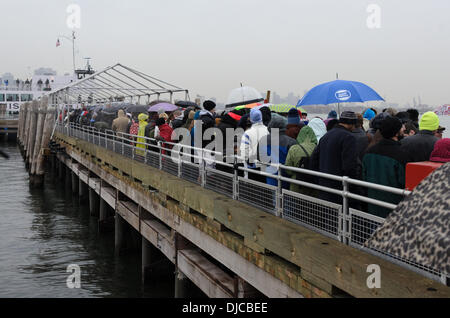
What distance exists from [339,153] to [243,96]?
20.4 feet

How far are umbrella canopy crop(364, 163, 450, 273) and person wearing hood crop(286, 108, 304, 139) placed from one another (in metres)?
4.71

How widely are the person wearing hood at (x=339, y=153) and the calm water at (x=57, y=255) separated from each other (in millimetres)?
6736

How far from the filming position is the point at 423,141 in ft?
22.0

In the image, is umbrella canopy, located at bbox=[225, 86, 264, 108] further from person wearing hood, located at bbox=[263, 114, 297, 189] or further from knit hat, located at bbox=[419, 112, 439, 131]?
knit hat, located at bbox=[419, 112, 439, 131]

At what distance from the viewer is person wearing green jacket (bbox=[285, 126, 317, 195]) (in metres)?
7.33

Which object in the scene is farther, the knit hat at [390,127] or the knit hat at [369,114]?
the knit hat at [369,114]

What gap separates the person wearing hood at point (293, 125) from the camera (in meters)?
8.29

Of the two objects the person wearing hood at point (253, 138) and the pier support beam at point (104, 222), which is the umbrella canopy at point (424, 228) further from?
the pier support beam at point (104, 222)

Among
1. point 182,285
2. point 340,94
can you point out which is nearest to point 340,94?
point 340,94

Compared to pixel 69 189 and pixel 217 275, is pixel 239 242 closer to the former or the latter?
pixel 217 275

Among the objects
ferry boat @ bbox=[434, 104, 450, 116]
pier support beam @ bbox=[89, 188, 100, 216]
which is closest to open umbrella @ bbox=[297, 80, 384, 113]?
ferry boat @ bbox=[434, 104, 450, 116]

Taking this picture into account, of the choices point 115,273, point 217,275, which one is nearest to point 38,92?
point 115,273

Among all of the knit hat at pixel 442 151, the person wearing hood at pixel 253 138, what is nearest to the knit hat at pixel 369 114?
the person wearing hood at pixel 253 138
